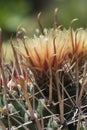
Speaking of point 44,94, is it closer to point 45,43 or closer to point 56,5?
point 45,43

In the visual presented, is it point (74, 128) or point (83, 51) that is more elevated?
point (83, 51)

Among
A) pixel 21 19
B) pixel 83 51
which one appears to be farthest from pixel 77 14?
pixel 83 51

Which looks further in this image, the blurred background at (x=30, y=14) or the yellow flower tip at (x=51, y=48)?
the blurred background at (x=30, y=14)

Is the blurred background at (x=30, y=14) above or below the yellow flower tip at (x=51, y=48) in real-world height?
above

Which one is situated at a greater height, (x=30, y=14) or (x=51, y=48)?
(x=30, y=14)

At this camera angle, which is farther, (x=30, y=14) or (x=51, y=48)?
(x=30, y=14)
